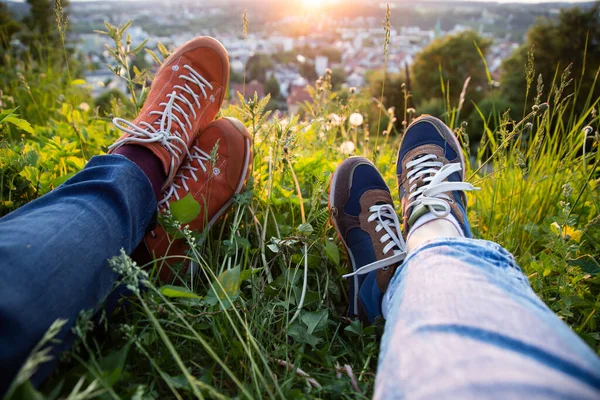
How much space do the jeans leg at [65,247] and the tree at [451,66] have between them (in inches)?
569

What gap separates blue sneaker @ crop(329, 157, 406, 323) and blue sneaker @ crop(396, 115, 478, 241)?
68 mm

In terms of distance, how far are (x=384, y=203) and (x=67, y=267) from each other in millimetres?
1003

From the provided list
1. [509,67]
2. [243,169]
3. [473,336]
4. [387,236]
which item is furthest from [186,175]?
[509,67]

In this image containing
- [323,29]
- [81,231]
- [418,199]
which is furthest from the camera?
[323,29]

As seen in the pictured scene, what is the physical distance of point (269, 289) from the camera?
113cm

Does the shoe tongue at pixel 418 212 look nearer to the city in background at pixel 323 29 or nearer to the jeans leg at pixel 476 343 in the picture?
the jeans leg at pixel 476 343

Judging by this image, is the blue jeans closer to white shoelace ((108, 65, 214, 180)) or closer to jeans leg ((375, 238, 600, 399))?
jeans leg ((375, 238, 600, 399))

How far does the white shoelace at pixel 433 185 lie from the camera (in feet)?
3.89

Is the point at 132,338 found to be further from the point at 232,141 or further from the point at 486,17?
the point at 486,17

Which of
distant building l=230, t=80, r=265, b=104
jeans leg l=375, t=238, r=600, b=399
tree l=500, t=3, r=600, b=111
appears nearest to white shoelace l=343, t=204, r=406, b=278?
jeans leg l=375, t=238, r=600, b=399

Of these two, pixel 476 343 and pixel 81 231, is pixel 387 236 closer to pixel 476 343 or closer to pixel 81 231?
pixel 476 343

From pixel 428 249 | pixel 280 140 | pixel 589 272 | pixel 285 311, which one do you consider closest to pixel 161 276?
pixel 285 311

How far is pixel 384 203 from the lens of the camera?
4.74 feet

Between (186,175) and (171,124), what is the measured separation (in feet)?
0.64
